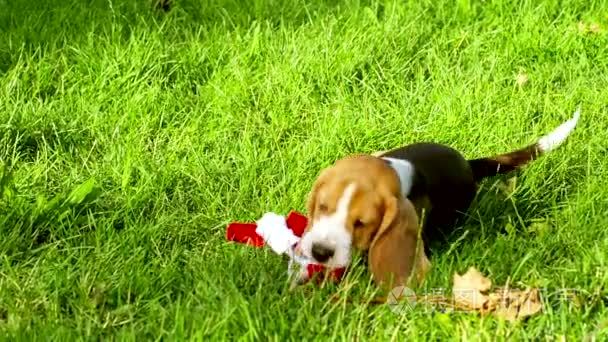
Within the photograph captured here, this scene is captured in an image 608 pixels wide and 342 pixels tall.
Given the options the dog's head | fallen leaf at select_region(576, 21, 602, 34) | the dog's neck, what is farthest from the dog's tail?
fallen leaf at select_region(576, 21, 602, 34)

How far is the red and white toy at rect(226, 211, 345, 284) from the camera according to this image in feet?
10.8

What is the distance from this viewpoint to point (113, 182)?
3896 mm

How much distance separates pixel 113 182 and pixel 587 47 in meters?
2.43

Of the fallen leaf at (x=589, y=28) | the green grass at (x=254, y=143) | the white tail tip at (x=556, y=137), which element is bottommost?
the green grass at (x=254, y=143)

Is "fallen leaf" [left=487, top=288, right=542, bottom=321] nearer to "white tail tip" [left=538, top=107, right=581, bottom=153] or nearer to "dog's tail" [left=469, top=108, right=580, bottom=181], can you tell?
"dog's tail" [left=469, top=108, right=580, bottom=181]

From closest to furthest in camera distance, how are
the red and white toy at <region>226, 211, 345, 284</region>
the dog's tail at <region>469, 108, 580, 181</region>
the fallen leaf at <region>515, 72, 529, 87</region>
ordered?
the red and white toy at <region>226, 211, 345, 284</region> < the dog's tail at <region>469, 108, 580, 181</region> < the fallen leaf at <region>515, 72, 529, 87</region>

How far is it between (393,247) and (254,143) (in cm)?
125

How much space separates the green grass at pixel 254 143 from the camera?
2977mm

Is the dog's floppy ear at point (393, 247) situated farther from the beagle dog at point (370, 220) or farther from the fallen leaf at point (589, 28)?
the fallen leaf at point (589, 28)

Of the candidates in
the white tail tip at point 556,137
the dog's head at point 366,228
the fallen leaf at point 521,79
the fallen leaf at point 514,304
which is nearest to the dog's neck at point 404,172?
the dog's head at point 366,228

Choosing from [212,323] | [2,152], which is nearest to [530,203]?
[212,323]

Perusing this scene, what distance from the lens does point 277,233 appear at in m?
3.41

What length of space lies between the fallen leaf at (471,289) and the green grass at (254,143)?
0.21 ft

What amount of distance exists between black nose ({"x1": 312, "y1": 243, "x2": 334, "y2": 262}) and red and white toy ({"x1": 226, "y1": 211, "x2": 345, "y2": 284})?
0.07 metres
